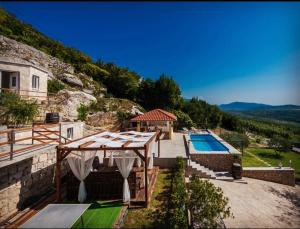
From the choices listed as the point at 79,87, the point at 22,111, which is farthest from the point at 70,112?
the point at 79,87

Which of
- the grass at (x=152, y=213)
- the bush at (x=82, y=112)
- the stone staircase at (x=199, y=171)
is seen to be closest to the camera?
the grass at (x=152, y=213)

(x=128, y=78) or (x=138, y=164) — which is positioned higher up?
(x=128, y=78)

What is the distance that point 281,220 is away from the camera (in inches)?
333

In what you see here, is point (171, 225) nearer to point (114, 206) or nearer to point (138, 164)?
point (114, 206)

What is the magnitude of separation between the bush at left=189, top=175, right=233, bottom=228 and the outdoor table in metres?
3.99

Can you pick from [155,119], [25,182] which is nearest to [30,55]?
[155,119]

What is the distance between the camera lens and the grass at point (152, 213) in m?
7.35

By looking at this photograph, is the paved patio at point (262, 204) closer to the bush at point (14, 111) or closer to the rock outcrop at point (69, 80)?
the bush at point (14, 111)

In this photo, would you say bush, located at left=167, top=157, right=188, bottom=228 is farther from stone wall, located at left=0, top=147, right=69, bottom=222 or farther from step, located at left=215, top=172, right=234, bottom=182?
stone wall, located at left=0, top=147, right=69, bottom=222

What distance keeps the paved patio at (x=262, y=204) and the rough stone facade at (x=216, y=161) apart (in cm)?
156

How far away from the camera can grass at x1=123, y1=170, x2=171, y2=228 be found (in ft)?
24.1

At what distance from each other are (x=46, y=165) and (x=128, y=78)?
96.5 feet

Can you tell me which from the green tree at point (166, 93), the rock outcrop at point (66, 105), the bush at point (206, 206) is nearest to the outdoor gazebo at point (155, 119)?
the rock outcrop at point (66, 105)

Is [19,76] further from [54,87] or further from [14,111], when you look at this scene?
[54,87]
